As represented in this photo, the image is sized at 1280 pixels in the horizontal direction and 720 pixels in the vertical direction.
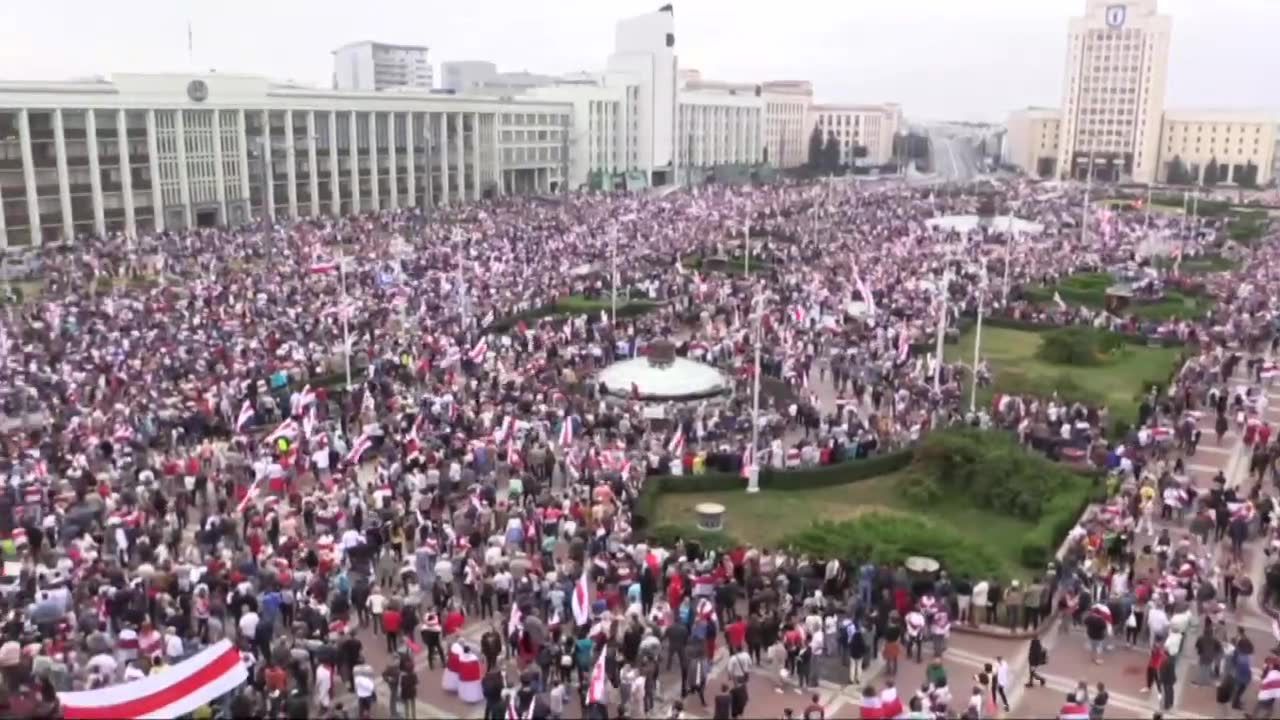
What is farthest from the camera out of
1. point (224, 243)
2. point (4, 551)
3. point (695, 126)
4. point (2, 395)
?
point (695, 126)

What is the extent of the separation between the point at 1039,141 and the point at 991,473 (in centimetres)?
14765

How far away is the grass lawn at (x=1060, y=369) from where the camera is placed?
30.0 meters

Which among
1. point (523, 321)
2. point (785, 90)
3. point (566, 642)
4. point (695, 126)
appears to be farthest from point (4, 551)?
point (785, 90)

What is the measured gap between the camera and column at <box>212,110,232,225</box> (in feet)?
222

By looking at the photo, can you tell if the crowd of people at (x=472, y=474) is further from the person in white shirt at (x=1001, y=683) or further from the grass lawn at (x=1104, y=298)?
the grass lawn at (x=1104, y=298)

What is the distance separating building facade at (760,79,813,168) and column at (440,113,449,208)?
204 ft

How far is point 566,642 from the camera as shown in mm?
15055

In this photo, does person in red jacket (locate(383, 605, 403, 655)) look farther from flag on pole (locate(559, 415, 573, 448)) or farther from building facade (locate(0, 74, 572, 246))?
building facade (locate(0, 74, 572, 246))

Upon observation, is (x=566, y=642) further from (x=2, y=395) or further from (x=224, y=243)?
(x=224, y=243)

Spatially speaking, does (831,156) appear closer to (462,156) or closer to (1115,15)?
(1115,15)

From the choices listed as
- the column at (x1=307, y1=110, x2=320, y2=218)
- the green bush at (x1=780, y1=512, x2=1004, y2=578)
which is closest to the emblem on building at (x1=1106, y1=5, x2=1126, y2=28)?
the column at (x1=307, y1=110, x2=320, y2=218)

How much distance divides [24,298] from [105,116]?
2398cm

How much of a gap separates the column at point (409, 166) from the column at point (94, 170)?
25.0 m

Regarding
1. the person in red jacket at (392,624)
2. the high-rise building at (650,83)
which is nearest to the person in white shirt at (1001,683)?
the person in red jacket at (392,624)
